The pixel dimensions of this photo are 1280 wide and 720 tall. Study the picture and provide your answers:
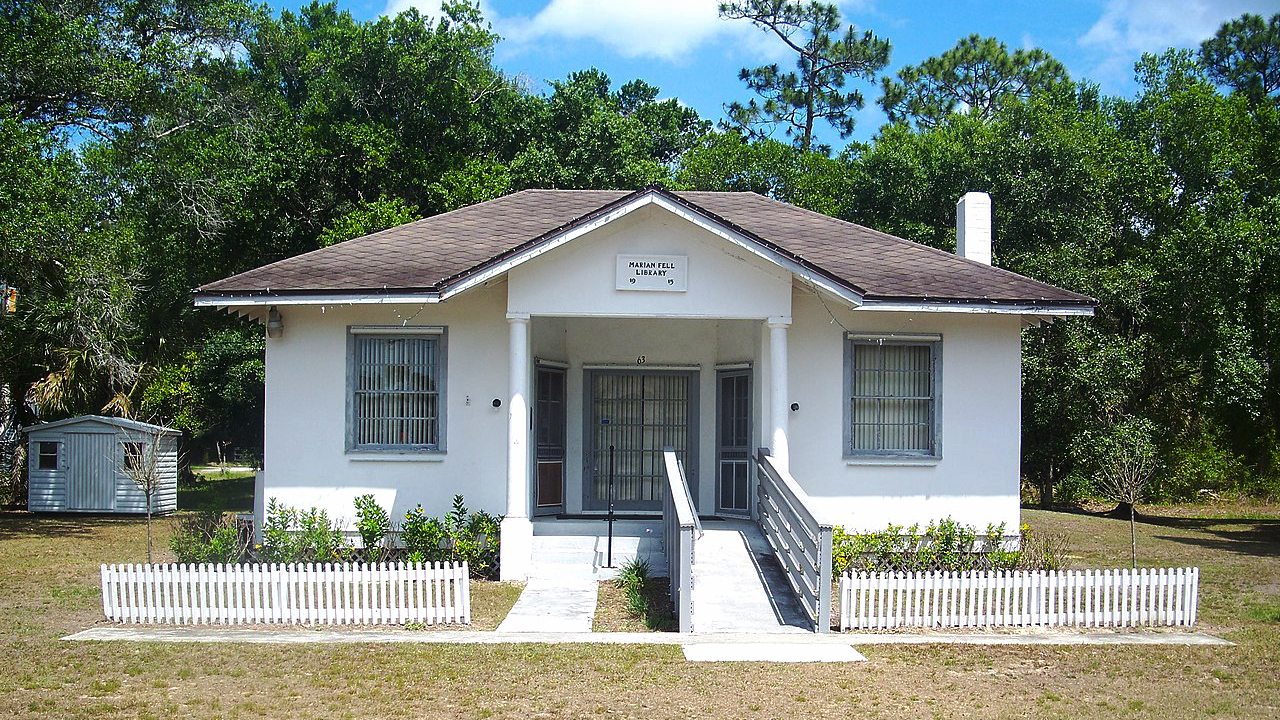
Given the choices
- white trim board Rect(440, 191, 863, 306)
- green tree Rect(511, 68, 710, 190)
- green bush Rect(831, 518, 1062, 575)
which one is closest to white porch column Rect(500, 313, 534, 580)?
white trim board Rect(440, 191, 863, 306)

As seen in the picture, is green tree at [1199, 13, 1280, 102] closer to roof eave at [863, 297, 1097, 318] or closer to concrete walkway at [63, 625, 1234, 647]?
roof eave at [863, 297, 1097, 318]

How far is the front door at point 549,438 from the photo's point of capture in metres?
17.2

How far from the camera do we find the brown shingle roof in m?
15.1

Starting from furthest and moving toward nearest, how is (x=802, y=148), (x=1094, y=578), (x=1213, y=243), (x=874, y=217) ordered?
(x=802, y=148) < (x=874, y=217) < (x=1213, y=243) < (x=1094, y=578)

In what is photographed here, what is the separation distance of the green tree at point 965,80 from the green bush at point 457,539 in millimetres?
36909

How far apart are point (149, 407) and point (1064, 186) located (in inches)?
1043

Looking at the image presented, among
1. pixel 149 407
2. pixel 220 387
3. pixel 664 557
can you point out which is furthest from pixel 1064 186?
pixel 220 387


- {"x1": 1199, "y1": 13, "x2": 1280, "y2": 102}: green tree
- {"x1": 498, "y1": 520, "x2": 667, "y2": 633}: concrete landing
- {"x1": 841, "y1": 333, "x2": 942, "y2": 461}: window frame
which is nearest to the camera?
{"x1": 498, "y1": 520, "x2": 667, "y2": 633}: concrete landing

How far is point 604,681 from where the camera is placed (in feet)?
32.4

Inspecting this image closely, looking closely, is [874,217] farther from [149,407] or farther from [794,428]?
[149,407]

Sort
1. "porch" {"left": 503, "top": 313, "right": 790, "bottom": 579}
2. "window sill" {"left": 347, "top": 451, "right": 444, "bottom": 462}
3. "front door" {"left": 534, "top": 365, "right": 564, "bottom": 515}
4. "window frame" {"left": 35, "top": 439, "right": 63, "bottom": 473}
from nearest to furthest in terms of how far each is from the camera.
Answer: "window sill" {"left": 347, "top": 451, "right": 444, "bottom": 462}
"front door" {"left": 534, "top": 365, "right": 564, "bottom": 515}
"porch" {"left": 503, "top": 313, "right": 790, "bottom": 579}
"window frame" {"left": 35, "top": 439, "right": 63, "bottom": 473}

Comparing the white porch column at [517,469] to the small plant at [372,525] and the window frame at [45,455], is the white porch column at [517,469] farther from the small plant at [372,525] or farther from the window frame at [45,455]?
the window frame at [45,455]

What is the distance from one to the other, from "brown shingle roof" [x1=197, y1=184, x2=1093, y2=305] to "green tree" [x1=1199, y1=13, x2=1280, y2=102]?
29894 millimetres

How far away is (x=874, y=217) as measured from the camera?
34.6 m
